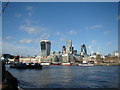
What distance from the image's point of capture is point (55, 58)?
188125 millimetres

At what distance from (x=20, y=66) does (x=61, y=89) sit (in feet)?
182

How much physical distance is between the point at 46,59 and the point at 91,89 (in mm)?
164938

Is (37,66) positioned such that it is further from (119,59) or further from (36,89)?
(119,59)

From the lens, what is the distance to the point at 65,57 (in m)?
192

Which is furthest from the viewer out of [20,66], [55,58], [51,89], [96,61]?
[55,58]

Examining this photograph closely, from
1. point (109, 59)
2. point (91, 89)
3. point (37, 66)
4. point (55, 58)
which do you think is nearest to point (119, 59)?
point (109, 59)

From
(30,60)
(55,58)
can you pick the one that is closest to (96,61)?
(55,58)

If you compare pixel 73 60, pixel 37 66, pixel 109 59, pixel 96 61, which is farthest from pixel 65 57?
pixel 37 66

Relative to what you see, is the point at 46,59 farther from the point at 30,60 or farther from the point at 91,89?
the point at 91,89

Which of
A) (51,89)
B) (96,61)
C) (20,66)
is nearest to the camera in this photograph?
(51,89)

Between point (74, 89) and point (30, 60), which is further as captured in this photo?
point (30, 60)

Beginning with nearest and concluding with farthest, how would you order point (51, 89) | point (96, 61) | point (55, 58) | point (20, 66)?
point (51, 89) → point (20, 66) → point (96, 61) → point (55, 58)

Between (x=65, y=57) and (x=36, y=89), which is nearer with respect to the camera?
(x=36, y=89)

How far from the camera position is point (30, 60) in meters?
189
